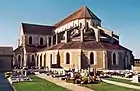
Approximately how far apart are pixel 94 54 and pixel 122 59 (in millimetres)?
7781

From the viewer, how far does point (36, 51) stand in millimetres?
64312

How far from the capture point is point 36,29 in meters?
72.5

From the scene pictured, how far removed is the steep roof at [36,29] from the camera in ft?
233

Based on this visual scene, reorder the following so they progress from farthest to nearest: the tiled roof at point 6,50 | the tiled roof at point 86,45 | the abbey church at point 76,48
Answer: the tiled roof at point 6,50
the tiled roof at point 86,45
the abbey church at point 76,48

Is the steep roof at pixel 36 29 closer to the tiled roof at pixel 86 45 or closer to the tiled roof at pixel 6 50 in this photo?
the tiled roof at pixel 6 50

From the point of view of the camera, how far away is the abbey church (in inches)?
1981

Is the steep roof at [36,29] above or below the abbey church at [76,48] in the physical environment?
above

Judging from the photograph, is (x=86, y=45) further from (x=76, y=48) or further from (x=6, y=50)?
(x=6, y=50)

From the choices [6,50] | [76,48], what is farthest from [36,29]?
[76,48]

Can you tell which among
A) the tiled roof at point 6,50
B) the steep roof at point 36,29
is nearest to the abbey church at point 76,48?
the steep roof at point 36,29

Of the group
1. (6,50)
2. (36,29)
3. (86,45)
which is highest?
(36,29)

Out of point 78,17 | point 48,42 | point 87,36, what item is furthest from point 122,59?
point 48,42

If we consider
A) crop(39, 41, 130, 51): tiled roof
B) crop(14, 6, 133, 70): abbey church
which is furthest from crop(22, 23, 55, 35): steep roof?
crop(39, 41, 130, 51): tiled roof

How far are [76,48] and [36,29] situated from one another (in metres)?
25.5
